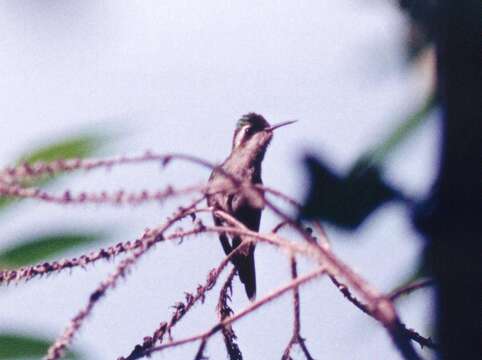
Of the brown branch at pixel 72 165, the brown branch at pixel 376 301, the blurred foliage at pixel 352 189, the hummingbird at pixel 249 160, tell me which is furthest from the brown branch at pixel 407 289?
the hummingbird at pixel 249 160

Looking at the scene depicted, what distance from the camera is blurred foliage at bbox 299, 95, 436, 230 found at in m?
0.54

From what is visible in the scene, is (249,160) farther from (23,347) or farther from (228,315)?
(23,347)

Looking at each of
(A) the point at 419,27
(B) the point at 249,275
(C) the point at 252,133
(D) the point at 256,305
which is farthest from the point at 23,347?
(C) the point at 252,133

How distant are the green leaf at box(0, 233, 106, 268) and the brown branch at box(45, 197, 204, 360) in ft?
0.37

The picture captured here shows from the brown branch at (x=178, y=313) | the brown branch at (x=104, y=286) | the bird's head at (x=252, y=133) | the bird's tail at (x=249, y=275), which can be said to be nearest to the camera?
the brown branch at (x=104, y=286)

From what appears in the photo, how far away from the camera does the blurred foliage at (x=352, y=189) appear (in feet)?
1.78

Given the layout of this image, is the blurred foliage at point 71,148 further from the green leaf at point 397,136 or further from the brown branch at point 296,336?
the brown branch at point 296,336

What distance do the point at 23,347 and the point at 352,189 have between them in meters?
0.41

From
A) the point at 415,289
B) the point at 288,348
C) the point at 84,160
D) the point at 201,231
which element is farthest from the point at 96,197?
the point at 288,348

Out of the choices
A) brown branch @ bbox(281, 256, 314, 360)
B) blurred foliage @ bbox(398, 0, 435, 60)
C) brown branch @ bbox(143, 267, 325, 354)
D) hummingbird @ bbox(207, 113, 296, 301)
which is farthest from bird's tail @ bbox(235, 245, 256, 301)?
blurred foliage @ bbox(398, 0, 435, 60)

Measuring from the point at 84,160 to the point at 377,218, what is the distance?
1.51ft

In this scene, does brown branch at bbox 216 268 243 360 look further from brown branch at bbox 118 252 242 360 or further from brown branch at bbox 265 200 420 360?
brown branch at bbox 265 200 420 360

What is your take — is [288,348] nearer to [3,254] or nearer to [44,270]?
[44,270]

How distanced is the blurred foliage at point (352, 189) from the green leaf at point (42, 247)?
26cm
